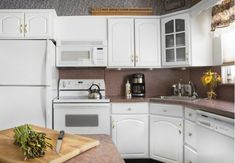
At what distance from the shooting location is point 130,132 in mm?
2768

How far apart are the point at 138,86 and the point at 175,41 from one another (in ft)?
2.77

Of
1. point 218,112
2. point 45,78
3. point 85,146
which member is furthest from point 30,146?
point 45,78

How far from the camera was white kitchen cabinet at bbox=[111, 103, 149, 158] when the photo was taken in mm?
2766

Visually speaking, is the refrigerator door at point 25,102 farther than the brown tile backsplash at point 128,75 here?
No

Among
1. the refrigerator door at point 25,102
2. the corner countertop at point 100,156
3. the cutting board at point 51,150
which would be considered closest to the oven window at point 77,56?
the refrigerator door at point 25,102

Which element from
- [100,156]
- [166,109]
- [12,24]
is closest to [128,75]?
[166,109]

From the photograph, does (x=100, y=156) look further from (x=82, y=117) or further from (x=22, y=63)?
(x=22, y=63)

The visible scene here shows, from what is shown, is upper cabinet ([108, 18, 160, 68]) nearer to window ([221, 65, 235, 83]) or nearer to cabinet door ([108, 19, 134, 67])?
cabinet door ([108, 19, 134, 67])

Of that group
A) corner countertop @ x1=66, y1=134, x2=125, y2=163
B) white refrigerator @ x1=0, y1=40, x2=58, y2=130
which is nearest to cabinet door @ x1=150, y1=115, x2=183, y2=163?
white refrigerator @ x1=0, y1=40, x2=58, y2=130

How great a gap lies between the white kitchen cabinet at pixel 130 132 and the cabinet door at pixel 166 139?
0.34 ft

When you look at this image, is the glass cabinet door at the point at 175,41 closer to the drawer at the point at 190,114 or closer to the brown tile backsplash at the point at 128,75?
the brown tile backsplash at the point at 128,75

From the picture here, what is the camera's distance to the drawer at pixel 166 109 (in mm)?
2506

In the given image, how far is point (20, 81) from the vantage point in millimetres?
2646

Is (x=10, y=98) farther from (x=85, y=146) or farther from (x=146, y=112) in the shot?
(x=85, y=146)
